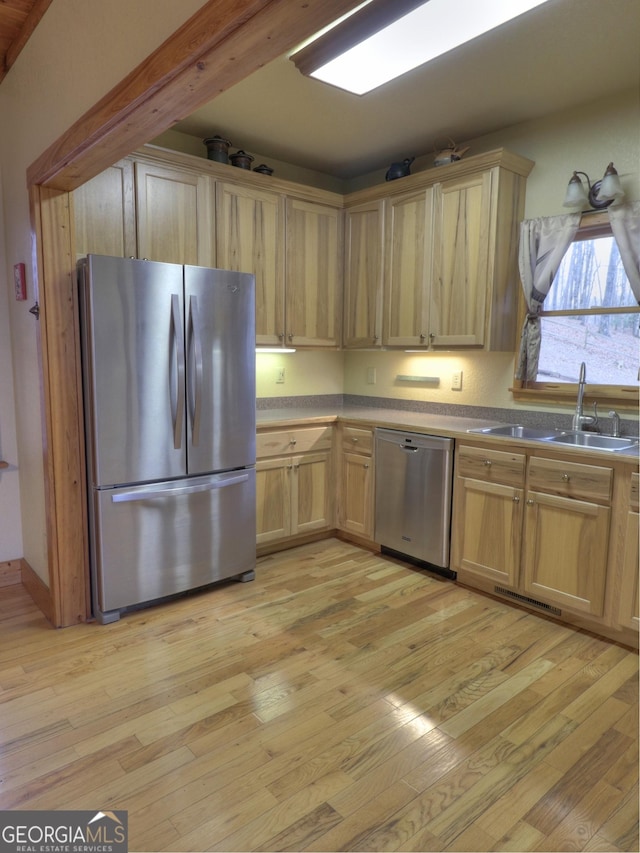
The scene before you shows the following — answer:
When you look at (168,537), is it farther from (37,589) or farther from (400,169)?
(400,169)

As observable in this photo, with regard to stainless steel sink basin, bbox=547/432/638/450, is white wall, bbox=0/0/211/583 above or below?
above

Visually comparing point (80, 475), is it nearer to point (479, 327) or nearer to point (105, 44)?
point (105, 44)

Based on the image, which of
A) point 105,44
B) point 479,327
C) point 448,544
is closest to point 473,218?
point 479,327

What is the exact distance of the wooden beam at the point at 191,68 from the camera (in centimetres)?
110

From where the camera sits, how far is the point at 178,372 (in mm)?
2688

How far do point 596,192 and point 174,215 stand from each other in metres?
2.34

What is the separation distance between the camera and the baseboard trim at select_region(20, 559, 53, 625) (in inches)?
105

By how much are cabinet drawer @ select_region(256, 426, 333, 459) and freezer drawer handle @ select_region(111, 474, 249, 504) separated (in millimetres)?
347

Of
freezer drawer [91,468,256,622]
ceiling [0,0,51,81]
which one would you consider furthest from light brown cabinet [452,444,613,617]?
ceiling [0,0,51,81]

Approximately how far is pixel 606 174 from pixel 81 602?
3.44 metres

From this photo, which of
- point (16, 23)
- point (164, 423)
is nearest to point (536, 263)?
point (164, 423)

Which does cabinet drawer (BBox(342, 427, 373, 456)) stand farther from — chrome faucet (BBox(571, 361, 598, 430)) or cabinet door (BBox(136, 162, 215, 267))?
cabinet door (BBox(136, 162, 215, 267))

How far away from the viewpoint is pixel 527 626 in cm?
268

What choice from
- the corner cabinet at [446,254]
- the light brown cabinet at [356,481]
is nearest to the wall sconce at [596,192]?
the corner cabinet at [446,254]
